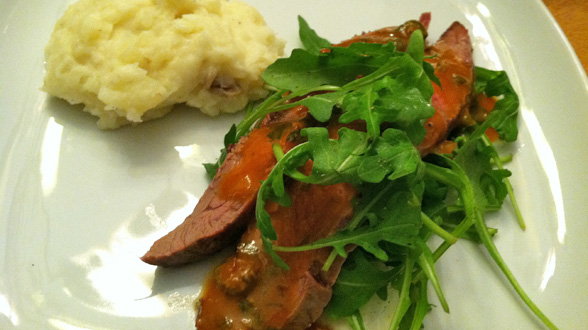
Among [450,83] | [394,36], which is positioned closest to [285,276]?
[450,83]

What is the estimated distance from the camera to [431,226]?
202cm

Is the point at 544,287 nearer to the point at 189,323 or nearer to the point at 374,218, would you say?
the point at 374,218

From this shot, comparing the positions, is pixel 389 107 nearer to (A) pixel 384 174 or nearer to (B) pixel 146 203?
(A) pixel 384 174

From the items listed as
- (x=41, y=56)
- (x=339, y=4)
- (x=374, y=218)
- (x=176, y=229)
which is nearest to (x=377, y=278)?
(x=374, y=218)

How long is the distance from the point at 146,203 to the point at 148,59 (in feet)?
2.55

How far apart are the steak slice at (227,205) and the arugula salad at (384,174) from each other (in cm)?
12

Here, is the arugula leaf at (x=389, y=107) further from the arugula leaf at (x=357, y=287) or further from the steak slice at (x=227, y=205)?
the arugula leaf at (x=357, y=287)

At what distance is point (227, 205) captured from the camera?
209cm

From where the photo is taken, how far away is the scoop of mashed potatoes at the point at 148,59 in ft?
7.80

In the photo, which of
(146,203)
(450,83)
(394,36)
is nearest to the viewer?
(146,203)

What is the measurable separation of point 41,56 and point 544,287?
3.10m

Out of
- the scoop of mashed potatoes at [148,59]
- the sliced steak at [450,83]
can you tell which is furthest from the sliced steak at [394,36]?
the scoop of mashed potatoes at [148,59]

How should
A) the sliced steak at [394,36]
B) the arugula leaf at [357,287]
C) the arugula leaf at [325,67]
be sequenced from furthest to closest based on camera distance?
the sliced steak at [394,36] < the arugula leaf at [325,67] < the arugula leaf at [357,287]

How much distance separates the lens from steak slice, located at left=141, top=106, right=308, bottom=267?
2043 mm
